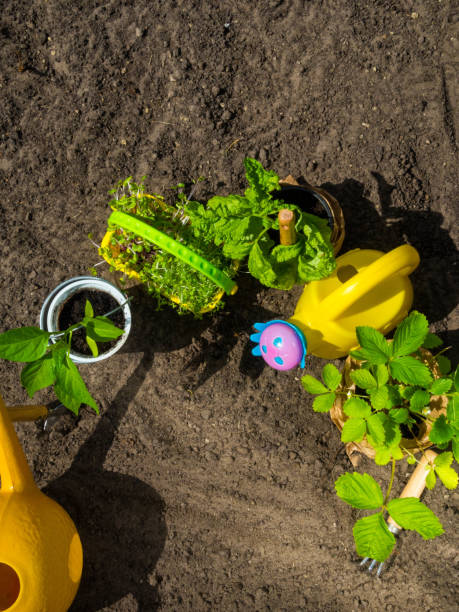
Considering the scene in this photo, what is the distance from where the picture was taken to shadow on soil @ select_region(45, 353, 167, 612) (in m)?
1.62

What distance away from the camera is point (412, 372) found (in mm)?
1102

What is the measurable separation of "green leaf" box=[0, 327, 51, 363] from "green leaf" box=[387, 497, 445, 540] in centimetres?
91

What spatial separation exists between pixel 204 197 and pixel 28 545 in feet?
3.75

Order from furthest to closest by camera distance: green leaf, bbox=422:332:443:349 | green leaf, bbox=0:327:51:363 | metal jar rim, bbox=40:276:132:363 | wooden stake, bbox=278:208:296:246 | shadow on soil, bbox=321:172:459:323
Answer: shadow on soil, bbox=321:172:459:323, metal jar rim, bbox=40:276:132:363, green leaf, bbox=422:332:443:349, green leaf, bbox=0:327:51:363, wooden stake, bbox=278:208:296:246

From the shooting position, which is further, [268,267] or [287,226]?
[268,267]

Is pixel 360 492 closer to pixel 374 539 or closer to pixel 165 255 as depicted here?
pixel 374 539

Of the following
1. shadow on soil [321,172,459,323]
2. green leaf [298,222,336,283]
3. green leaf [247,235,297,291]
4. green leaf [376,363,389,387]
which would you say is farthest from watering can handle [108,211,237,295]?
shadow on soil [321,172,459,323]

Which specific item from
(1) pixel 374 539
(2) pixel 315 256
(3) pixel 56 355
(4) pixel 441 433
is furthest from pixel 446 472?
(3) pixel 56 355

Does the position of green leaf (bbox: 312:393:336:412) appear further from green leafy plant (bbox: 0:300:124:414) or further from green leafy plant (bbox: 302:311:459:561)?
green leafy plant (bbox: 0:300:124:414)

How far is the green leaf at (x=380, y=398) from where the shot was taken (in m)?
1.14

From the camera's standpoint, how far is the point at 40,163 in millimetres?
1672

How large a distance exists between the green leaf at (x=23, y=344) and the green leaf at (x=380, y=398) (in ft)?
2.62

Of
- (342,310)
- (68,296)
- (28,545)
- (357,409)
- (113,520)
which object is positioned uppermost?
(342,310)

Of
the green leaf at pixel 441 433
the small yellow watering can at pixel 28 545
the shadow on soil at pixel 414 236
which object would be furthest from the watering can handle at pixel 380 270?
the small yellow watering can at pixel 28 545
